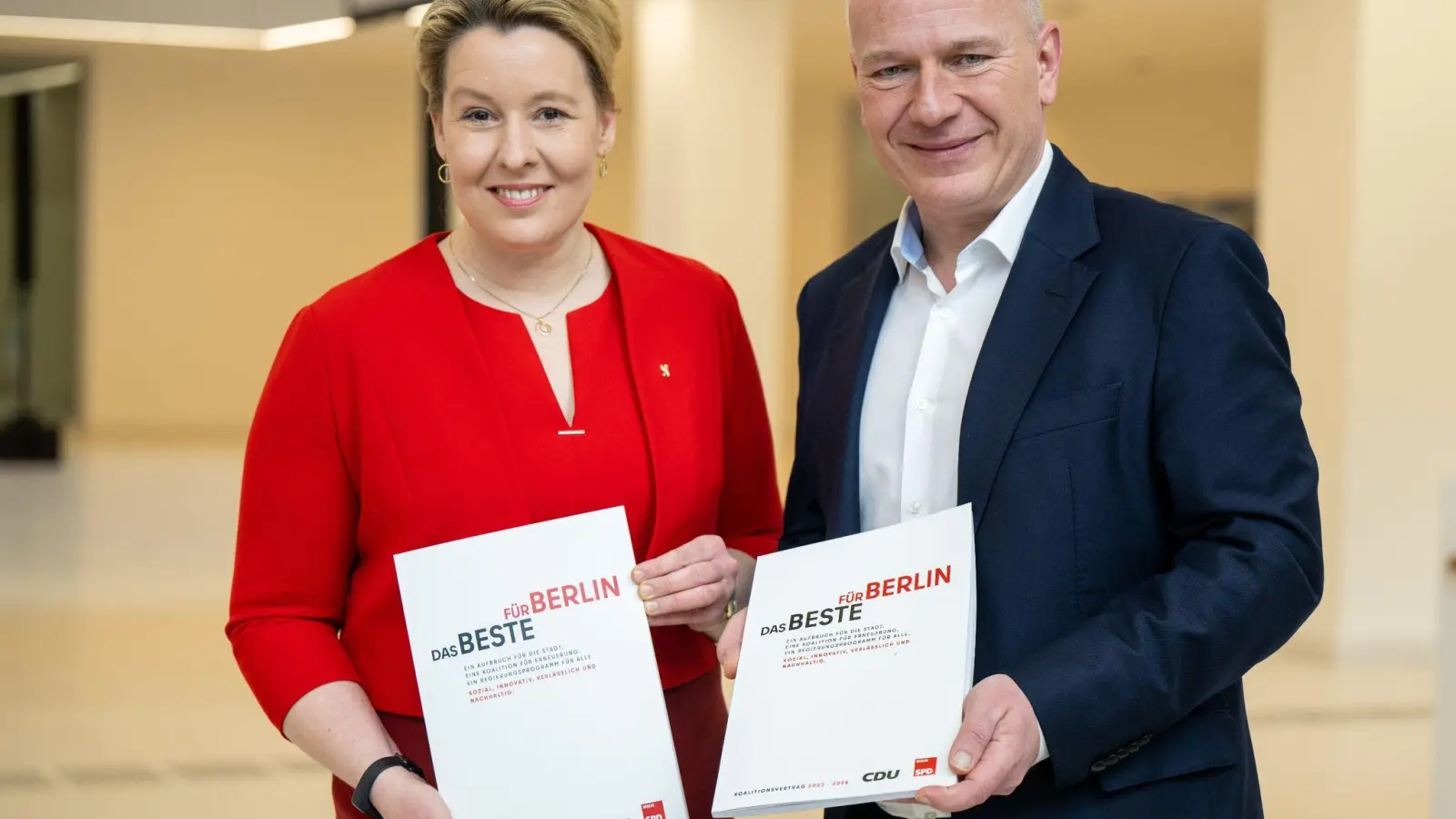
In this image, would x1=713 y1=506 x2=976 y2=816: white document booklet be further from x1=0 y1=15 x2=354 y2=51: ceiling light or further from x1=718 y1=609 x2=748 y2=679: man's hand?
x1=0 y1=15 x2=354 y2=51: ceiling light

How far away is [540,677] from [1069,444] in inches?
26.1

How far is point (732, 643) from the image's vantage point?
1.73 meters

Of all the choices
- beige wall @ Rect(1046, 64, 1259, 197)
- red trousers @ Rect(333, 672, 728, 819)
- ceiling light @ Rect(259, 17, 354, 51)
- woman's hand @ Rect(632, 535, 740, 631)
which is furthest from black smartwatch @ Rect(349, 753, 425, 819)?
beige wall @ Rect(1046, 64, 1259, 197)

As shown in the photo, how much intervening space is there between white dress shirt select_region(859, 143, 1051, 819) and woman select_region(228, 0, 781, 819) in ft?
0.80

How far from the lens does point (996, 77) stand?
168cm

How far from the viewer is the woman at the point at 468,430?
5.98 feet

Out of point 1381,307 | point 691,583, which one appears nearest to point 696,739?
point 691,583

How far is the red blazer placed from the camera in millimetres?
1825

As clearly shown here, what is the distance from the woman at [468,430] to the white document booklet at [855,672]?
193 millimetres

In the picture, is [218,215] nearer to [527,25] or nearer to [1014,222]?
Result: [527,25]

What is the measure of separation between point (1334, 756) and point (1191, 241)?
4274 millimetres

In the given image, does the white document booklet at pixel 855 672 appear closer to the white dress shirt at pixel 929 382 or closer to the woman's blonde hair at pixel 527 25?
the white dress shirt at pixel 929 382

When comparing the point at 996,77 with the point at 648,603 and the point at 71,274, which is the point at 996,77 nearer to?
the point at 648,603

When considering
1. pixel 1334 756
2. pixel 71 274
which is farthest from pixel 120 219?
pixel 1334 756
